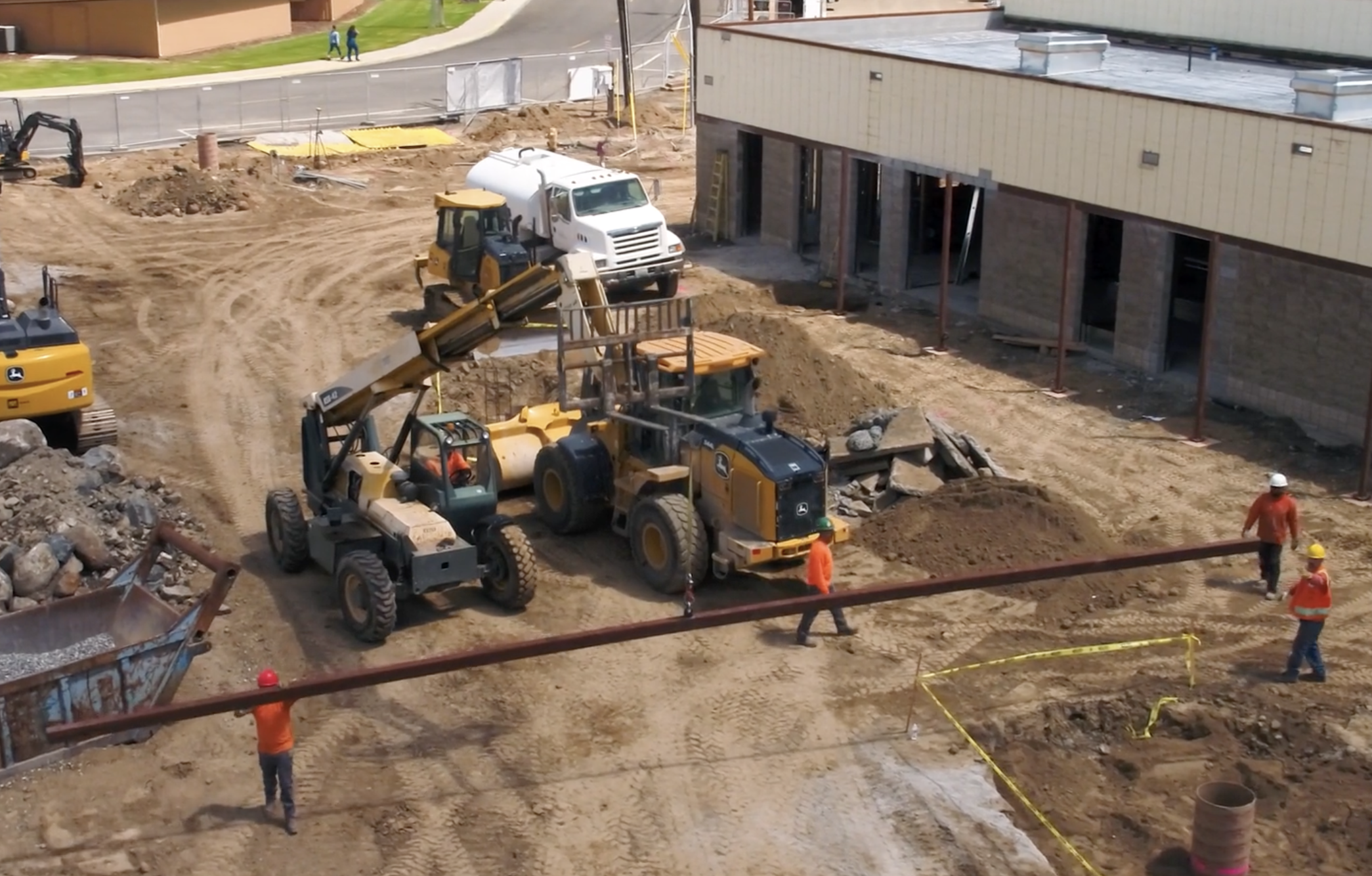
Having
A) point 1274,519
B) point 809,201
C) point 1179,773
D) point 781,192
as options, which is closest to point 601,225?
point 781,192

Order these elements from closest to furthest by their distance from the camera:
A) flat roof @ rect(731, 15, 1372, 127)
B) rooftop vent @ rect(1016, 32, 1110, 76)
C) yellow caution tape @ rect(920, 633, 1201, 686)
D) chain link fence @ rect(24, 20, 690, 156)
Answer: yellow caution tape @ rect(920, 633, 1201, 686)
flat roof @ rect(731, 15, 1372, 127)
rooftop vent @ rect(1016, 32, 1110, 76)
chain link fence @ rect(24, 20, 690, 156)

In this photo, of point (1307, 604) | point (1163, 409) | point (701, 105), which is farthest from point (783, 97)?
point (1307, 604)

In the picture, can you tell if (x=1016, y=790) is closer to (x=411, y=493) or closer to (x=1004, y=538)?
(x=1004, y=538)

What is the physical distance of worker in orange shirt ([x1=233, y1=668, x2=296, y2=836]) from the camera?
14.2 meters

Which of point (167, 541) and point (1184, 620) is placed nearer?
point (167, 541)

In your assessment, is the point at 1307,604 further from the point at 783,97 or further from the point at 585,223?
the point at 783,97

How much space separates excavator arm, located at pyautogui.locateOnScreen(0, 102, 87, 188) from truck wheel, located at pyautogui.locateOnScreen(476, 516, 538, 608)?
25731mm

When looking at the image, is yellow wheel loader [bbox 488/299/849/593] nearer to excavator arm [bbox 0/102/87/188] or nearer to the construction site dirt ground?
the construction site dirt ground

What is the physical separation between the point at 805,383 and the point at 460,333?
27.1 feet

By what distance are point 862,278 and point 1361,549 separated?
14690 mm

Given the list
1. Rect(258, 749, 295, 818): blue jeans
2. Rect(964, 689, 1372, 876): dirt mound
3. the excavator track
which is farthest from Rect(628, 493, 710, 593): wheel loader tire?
the excavator track

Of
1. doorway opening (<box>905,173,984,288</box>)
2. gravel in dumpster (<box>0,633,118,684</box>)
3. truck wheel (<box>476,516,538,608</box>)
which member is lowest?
gravel in dumpster (<box>0,633,118,684</box>)

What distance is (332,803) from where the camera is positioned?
15.3 metres

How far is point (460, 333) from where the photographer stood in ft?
58.4
